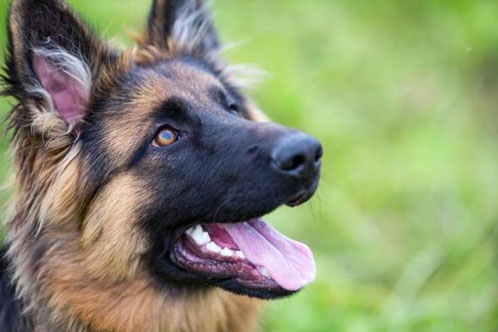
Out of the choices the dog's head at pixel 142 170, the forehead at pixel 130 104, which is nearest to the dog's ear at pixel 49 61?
the dog's head at pixel 142 170

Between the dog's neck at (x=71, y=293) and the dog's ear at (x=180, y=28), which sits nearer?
the dog's neck at (x=71, y=293)

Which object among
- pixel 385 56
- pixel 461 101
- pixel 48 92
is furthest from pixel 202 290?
pixel 385 56

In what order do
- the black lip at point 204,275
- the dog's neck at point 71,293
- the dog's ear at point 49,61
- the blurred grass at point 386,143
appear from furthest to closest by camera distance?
the blurred grass at point 386,143 < the dog's neck at point 71,293 < the black lip at point 204,275 < the dog's ear at point 49,61

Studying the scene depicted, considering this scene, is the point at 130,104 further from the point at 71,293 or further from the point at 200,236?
the point at 71,293

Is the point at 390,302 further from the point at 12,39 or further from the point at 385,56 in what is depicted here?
the point at 385,56

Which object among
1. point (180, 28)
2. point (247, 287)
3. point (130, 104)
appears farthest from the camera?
point (180, 28)

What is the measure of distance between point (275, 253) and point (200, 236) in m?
0.42

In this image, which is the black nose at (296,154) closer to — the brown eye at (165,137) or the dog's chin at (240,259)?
the dog's chin at (240,259)

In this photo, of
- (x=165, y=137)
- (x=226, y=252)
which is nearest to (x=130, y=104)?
(x=165, y=137)

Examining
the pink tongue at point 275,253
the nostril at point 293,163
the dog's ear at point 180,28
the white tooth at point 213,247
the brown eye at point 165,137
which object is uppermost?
the dog's ear at point 180,28

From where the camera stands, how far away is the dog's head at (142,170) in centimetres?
396

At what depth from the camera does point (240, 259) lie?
414 cm

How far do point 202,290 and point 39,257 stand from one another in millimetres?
916

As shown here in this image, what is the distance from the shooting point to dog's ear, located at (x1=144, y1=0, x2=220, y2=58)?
4941mm
